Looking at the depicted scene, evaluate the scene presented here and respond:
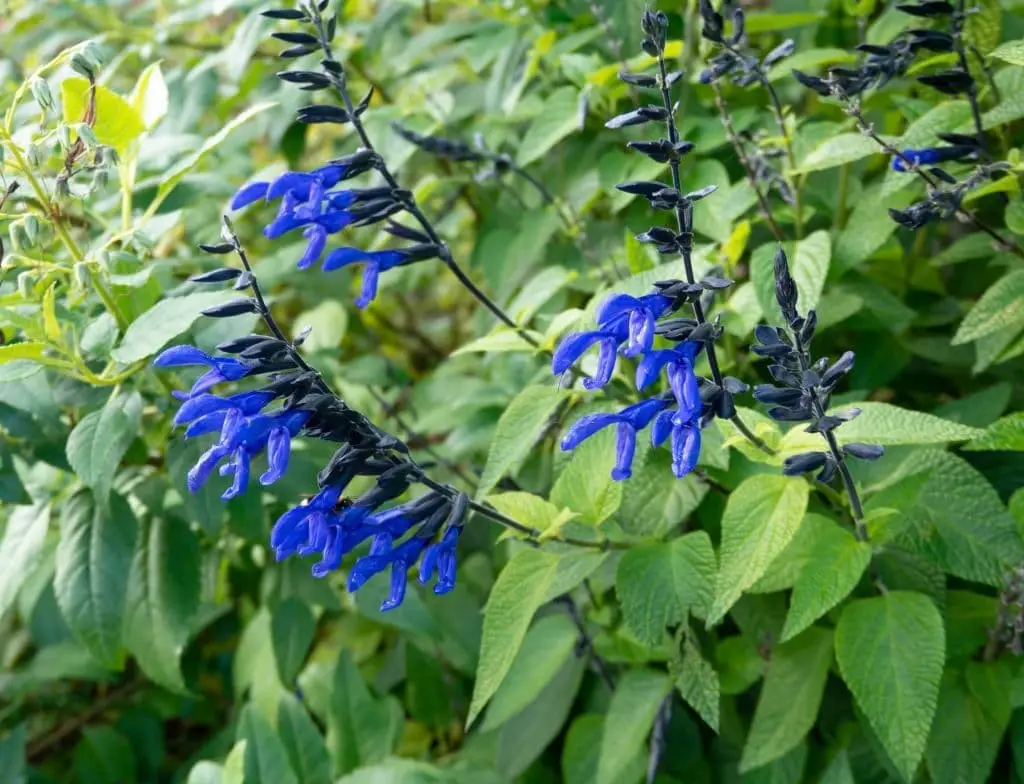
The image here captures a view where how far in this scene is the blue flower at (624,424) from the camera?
3.51ft

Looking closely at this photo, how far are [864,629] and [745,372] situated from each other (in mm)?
558

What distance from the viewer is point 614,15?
192 centimetres

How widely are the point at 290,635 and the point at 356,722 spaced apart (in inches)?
7.9

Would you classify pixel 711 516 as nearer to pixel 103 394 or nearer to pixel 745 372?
pixel 745 372

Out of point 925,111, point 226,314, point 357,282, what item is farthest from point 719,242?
point 357,282

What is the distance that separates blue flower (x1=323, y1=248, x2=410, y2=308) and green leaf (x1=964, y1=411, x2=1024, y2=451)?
0.76m

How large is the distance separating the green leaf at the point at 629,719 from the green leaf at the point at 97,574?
79 centimetres

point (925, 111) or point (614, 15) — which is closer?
point (925, 111)

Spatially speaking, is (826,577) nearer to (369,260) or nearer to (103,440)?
(369,260)

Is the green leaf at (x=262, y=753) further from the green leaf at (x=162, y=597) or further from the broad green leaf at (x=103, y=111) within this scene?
the broad green leaf at (x=103, y=111)

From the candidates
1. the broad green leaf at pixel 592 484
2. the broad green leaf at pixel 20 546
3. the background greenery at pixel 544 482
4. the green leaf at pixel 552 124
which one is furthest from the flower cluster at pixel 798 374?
the broad green leaf at pixel 20 546

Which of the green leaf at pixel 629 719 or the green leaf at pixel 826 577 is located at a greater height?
the green leaf at pixel 826 577

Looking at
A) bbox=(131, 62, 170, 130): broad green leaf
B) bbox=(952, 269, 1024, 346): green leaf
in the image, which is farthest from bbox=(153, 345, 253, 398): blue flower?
bbox=(952, 269, 1024, 346): green leaf

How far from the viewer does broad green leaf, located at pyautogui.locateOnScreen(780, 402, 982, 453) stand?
3.62 feet
